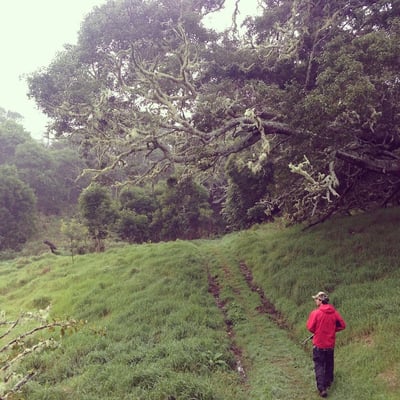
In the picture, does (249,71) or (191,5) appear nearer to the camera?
(249,71)

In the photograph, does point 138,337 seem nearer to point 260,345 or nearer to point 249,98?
point 260,345

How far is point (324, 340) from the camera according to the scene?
24.9 ft

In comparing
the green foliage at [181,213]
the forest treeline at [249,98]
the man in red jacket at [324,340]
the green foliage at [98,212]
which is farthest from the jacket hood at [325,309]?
the green foliage at [181,213]

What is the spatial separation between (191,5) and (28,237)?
25635 millimetres

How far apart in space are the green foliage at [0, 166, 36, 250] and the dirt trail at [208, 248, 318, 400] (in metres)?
25.1

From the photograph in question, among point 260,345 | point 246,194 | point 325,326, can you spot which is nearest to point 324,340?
point 325,326

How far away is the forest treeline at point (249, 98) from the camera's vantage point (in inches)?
424

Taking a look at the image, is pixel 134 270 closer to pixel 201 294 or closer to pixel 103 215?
pixel 201 294

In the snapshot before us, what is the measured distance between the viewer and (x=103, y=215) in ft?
88.1

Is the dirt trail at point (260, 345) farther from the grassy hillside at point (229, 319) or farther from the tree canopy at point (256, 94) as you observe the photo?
the tree canopy at point (256, 94)

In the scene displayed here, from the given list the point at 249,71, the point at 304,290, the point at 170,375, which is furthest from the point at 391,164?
the point at 170,375

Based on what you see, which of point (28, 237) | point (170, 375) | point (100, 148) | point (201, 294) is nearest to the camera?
point (170, 375)

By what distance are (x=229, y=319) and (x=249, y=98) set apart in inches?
352

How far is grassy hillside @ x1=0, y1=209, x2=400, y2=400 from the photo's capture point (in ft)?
26.1
